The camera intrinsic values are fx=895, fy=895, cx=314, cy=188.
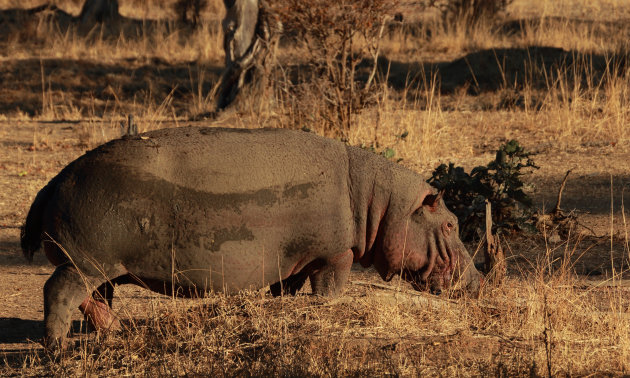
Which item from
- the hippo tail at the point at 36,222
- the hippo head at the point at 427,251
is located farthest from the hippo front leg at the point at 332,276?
the hippo tail at the point at 36,222

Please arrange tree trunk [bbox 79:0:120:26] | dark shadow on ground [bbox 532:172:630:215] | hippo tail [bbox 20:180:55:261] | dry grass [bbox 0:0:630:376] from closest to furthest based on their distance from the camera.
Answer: dry grass [bbox 0:0:630:376]
hippo tail [bbox 20:180:55:261]
dark shadow on ground [bbox 532:172:630:215]
tree trunk [bbox 79:0:120:26]

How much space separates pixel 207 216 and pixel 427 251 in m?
1.43

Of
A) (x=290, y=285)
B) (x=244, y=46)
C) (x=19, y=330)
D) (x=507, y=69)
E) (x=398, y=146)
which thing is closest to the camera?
(x=290, y=285)

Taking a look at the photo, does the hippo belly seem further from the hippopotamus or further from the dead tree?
the dead tree

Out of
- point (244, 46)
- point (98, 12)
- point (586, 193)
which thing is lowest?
point (586, 193)

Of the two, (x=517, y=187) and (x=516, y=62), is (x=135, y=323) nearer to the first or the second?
(x=517, y=187)

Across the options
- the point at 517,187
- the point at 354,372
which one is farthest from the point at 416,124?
the point at 354,372

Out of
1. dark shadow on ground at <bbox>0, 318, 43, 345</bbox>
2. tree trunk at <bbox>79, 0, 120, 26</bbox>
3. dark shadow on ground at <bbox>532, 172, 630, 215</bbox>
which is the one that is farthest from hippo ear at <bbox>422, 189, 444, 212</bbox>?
tree trunk at <bbox>79, 0, 120, 26</bbox>

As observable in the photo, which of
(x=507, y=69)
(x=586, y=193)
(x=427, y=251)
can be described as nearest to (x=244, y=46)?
(x=507, y=69)

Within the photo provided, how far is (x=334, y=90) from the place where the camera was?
1072 cm

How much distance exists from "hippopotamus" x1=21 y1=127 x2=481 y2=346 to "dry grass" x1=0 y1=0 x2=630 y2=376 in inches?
8.3

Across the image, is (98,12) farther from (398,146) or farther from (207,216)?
(207,216)

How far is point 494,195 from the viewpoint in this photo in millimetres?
7645

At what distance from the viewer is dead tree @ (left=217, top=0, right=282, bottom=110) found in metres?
13.0
